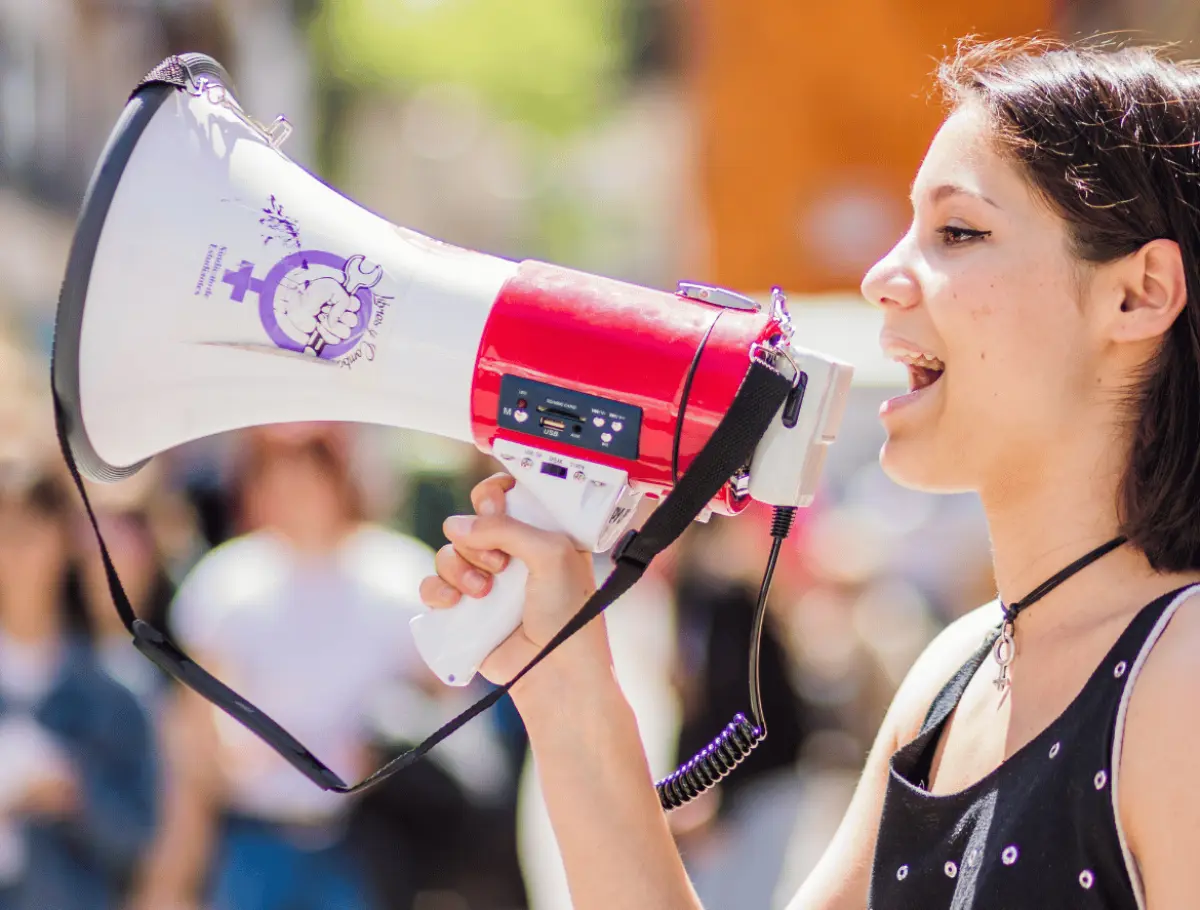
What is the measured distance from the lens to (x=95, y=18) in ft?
59.5

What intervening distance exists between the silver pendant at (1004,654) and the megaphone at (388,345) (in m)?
0.28

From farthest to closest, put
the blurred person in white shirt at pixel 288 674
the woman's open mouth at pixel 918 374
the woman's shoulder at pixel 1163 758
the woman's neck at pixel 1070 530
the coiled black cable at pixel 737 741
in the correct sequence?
the blurred person in white shirt at pixel 288 674 < the coiled black cable at pixel 737 741 < the woman's open mouth at pixel 918 374 < the woman's neck at pixel 1070 530 < the woman's shoulder at pixel 1163 758

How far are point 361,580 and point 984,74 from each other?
2.65 meters

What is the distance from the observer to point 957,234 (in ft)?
5.65

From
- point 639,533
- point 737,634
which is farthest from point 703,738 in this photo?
point 639,533

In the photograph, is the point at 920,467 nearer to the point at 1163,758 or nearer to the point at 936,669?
the point at 936,669

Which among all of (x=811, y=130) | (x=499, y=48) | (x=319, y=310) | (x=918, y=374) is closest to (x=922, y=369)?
(x=918, y=374)

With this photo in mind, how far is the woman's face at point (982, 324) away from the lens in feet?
5.44

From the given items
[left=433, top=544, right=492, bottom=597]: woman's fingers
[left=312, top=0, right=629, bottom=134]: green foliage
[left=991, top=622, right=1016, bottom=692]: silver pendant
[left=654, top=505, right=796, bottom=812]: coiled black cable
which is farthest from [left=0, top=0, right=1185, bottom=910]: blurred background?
[left=312, top=0, right=629, bottom=134]: green foliage

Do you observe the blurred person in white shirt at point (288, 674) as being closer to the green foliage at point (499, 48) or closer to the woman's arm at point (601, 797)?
the woman's arm at point (601, 797)

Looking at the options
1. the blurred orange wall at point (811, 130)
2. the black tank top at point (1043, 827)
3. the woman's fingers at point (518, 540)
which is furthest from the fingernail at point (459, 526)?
the blurred orange wall at point (811, 130)

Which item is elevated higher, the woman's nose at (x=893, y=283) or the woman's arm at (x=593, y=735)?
the woman's nose at (x=893, y=283)

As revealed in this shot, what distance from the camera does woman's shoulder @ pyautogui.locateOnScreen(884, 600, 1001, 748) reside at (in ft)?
6.11

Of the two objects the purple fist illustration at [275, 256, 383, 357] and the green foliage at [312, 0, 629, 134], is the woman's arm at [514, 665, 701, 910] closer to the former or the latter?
the purple fist illustration at [275, 256, 383, 357]
